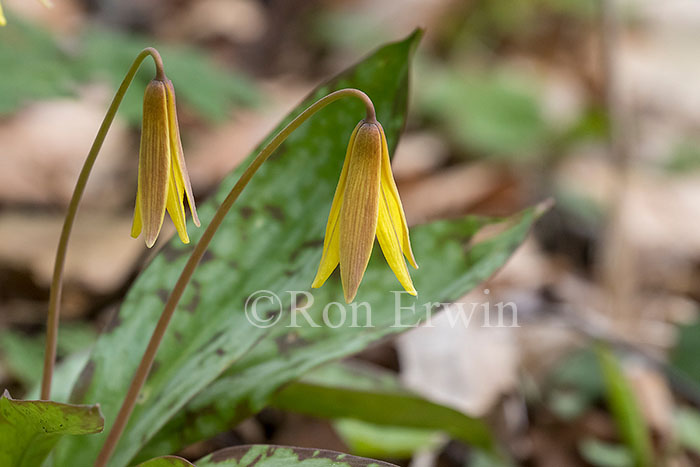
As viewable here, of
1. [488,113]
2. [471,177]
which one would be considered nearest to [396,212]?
[471,177]

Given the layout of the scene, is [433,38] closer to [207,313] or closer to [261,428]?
[261,428]

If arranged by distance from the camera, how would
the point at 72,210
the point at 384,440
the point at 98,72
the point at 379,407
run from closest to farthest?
the point at 72,210
the point at 379,407
the point at 384,440
the point at 98,72

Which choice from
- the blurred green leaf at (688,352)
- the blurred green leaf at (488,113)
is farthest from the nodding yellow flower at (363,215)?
the blurred green leaf at (488,113)

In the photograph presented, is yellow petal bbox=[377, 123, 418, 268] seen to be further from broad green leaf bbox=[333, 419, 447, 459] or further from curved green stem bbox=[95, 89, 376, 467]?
broad green leaf bbox=[333, 419, 447, 459]

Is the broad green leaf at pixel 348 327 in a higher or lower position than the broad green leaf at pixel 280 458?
higher

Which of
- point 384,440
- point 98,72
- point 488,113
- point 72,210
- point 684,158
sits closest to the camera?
point 72,210

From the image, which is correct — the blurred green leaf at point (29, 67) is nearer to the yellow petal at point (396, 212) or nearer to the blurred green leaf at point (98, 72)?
the blurred green leaf at point (98, 72)

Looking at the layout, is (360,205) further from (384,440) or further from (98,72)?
(98,72)
